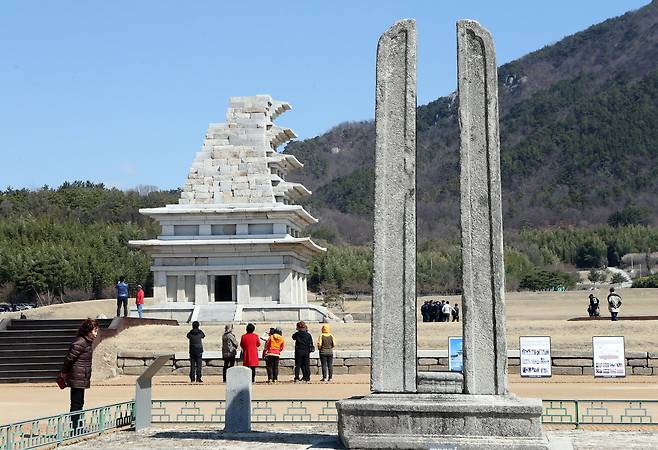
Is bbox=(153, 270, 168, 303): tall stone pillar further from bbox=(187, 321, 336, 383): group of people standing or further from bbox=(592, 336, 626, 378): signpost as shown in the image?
bbox=(592, 336, 626, 378): signpost

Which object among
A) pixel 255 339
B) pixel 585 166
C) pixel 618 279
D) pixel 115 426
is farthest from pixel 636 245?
pixel 115 426

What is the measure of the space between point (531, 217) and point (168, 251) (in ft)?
363

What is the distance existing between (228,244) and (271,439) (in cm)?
2998

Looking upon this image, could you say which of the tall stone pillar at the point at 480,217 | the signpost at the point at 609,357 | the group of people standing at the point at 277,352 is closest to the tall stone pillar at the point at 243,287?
the group of people standing at the point at 277,352

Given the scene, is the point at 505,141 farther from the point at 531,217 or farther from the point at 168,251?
the point at 168,251

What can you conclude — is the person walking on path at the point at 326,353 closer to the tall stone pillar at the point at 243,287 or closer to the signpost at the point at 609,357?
the signpost at the point at 609,357

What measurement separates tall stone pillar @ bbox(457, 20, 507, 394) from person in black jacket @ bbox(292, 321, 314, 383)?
1379cm

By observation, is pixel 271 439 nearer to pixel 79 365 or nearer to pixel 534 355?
pixel 79 365

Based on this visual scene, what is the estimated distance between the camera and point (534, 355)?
26.5 m

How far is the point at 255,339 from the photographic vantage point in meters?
25.5

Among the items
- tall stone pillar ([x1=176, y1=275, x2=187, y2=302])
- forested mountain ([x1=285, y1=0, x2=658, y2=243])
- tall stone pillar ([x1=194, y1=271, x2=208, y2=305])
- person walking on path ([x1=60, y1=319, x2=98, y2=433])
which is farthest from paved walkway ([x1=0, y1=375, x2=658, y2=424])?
forested mountain ([x1=285, y1=0, x2=658, y2=243])

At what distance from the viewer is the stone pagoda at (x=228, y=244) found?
144ft

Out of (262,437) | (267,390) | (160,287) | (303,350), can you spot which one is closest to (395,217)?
(262,437)

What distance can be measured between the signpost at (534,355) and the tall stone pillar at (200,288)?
2019 centimetres
